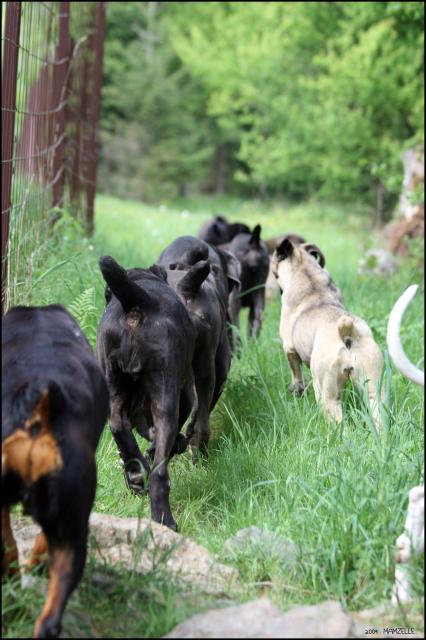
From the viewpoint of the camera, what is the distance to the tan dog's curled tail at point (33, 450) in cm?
311

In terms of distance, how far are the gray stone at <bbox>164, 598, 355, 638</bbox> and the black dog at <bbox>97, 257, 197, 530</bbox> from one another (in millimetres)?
1362

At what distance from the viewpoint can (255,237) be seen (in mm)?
9883

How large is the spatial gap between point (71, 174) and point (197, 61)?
25602mm

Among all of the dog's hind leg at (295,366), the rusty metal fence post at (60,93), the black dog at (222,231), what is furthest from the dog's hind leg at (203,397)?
the black dog at (222,231)

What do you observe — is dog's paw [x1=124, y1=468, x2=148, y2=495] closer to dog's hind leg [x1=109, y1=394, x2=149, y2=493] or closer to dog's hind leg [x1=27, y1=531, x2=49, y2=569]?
dog's hind leg [x1=109, y1=394, x2=149, y2=493]

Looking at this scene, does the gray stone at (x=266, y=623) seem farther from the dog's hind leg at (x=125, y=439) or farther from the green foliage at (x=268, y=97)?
the green foliage at (x=268, y=97)

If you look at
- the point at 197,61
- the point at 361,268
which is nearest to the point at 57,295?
the point at 361,268

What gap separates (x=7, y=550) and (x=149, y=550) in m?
0.80

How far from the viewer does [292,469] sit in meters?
5.30

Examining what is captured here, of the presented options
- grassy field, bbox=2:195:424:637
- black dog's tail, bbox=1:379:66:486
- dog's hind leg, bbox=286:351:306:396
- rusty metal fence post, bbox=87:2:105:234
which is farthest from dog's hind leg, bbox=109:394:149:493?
rusty metal fence post, bbox=87:2:105:234

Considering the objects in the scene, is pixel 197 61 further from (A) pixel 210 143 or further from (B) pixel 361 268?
(B) pixel 361 268

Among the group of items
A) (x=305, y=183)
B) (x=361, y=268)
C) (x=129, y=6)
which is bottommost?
(x=305, y=183)

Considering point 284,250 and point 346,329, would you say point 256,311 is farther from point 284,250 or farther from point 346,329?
point 346,329

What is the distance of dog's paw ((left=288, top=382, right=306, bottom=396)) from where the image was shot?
686 centimetres
